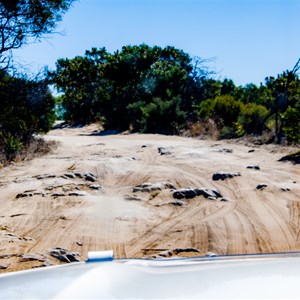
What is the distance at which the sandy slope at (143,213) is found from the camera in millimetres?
5301

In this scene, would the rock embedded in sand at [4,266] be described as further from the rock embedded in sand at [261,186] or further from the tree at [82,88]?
the tree at [82,88]

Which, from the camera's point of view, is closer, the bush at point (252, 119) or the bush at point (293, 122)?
the bush at point (293, 122)

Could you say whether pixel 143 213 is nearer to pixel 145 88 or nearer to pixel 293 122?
pixel 293 122

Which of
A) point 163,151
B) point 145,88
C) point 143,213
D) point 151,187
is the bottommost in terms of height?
point 143,213

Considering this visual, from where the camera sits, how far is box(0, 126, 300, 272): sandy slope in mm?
5301

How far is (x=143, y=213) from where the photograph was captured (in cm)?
650

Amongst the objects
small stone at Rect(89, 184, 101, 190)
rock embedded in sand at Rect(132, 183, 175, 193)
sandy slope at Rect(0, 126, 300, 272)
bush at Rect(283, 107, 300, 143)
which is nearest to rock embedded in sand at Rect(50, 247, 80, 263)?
sandy slope at Rect(0, 126, 300, 272)

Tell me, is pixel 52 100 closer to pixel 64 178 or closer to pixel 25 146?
pixel 25 146

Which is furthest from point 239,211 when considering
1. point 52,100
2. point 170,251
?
point 52,100

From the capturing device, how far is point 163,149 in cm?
1286

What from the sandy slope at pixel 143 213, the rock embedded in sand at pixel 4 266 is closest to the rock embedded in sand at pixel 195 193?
the sandy slope at pixel 143 213

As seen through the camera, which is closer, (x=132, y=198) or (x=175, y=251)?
(x=175, y=251)

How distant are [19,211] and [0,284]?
17.0ft

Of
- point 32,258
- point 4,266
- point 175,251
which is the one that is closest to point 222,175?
point 175,251
